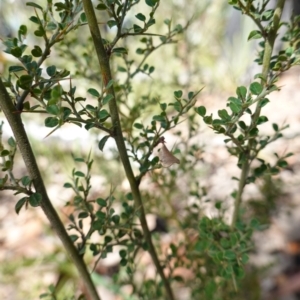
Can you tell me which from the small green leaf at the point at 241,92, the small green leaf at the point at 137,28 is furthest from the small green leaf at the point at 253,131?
the small green leaf at the point at 137,28

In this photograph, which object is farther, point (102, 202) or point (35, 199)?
point (102, 202)

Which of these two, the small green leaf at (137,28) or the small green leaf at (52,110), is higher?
the small green leaf at (137,28)

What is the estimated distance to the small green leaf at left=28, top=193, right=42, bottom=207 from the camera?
1.51 ft

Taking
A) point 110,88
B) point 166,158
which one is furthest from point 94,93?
point 166,158

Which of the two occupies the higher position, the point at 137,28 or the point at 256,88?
the point at 137,28

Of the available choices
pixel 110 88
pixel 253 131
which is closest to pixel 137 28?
pixel 110 88

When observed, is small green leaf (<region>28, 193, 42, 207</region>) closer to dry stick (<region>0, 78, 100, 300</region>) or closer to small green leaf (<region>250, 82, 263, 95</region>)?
dry stick (<region>0, 78, 100, 300</region>)

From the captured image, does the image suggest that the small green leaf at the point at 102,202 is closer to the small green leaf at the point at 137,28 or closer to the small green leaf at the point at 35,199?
the small green leaf at the point at 35,199

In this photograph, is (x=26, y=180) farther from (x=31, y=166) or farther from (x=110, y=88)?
(x=110, y=88)

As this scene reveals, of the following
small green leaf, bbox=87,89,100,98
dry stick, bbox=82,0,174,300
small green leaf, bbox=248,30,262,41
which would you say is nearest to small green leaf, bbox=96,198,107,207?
dry stick, bbox=82,0,174,300

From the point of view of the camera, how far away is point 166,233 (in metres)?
1.63

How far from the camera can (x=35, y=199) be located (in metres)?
0.47

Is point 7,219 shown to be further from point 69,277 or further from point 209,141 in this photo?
point 209,141

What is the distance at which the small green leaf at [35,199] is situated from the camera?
1.51 feet
